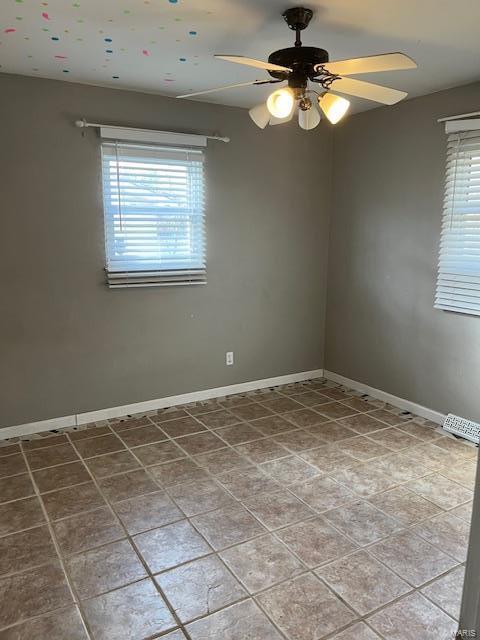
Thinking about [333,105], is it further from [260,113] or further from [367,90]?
[260,113]

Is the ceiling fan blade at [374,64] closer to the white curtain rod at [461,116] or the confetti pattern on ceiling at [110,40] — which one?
the confetti pattern on ceiling at [110,40]

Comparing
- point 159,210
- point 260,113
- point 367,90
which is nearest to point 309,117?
point 260,113

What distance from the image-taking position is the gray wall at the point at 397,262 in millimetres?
3361

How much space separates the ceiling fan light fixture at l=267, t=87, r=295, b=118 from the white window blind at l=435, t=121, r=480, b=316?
1.62 metres

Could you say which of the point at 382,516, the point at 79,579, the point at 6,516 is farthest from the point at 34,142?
the point at 382,516

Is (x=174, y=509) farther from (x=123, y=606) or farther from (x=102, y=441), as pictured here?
(x=102, y=441)

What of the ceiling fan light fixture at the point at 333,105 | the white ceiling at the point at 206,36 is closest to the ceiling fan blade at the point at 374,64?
the ceiling fan light fixture at the point at 333,105

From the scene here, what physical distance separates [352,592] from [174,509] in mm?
972

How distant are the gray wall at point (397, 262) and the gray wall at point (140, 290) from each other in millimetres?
250

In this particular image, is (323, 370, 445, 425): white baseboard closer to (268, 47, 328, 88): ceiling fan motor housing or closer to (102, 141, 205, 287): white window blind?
(102, 141, 205, 287): white window blind

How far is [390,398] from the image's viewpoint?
393 centimetres

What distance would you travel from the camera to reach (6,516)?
239 cm

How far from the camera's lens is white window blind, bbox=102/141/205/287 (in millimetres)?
3334

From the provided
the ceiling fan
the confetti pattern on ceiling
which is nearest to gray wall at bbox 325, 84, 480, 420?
the ceiling fan
